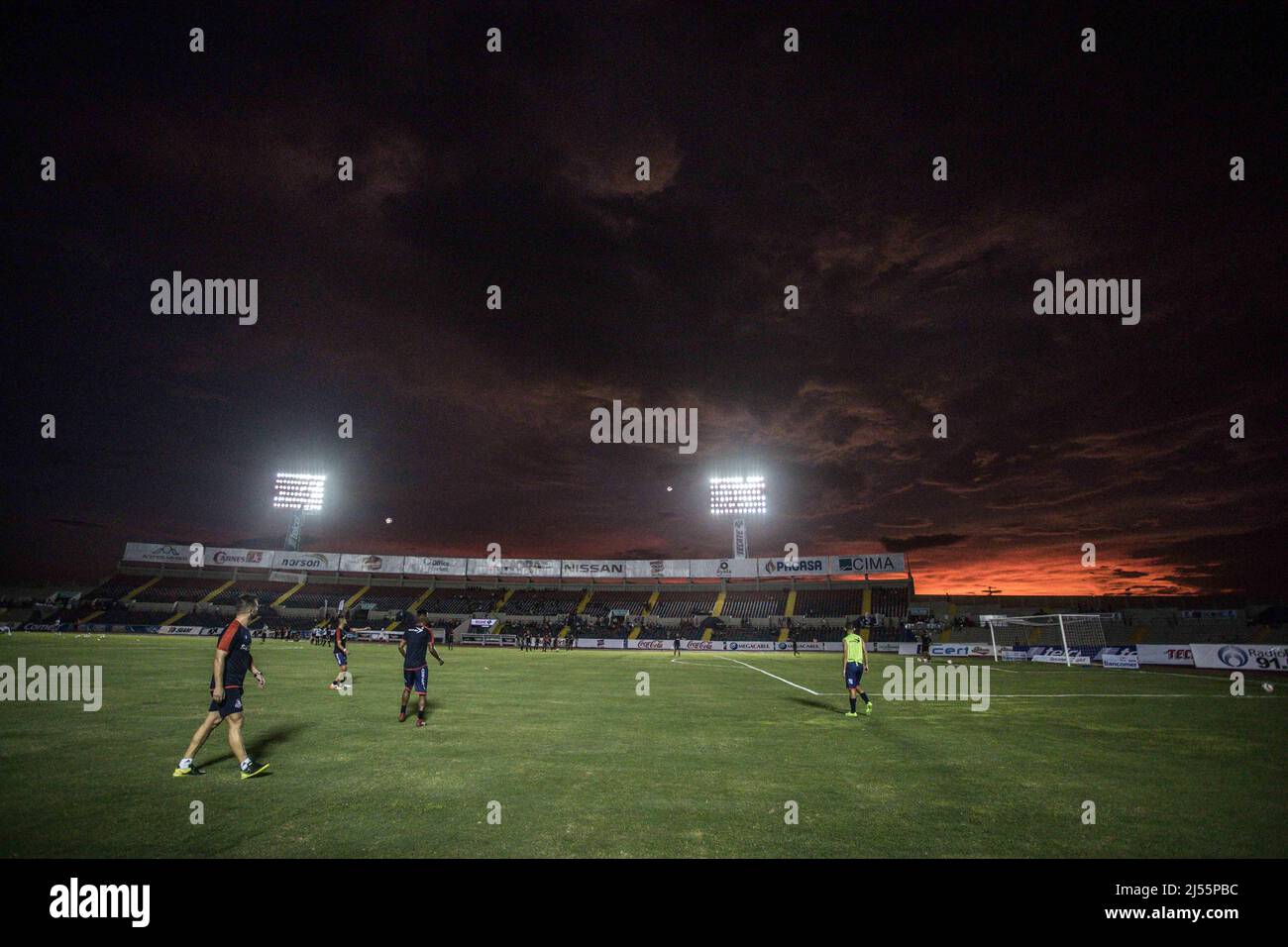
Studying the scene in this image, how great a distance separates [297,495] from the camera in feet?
234

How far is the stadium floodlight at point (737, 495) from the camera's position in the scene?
6538 cm

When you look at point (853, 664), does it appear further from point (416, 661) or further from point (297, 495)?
point (297, 495)

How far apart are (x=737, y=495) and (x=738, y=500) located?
2.06 ft

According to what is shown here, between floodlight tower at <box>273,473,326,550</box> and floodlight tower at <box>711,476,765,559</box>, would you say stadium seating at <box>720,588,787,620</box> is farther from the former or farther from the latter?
floodlight tower at <box>273,473,326,550</box>

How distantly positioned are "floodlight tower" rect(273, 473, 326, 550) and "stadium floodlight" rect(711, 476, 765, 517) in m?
51.4

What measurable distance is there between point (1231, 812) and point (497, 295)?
24593 mm

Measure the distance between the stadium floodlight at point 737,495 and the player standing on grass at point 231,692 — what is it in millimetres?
59860

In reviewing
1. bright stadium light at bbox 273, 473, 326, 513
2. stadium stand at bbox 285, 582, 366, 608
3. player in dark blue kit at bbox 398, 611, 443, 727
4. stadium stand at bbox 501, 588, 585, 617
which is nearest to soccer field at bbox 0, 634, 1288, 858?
player in dark blue kit at bbox 398, 611, 443, 727

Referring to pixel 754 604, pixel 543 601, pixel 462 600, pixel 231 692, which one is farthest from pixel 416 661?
pixel 462 600

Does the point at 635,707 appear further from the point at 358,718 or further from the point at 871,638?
the point at 871,638

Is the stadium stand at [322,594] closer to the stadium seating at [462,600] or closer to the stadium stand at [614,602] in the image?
the stadium seating at [462,600]

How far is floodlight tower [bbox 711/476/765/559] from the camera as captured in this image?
65375mm

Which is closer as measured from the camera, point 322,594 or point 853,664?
point 853,664
